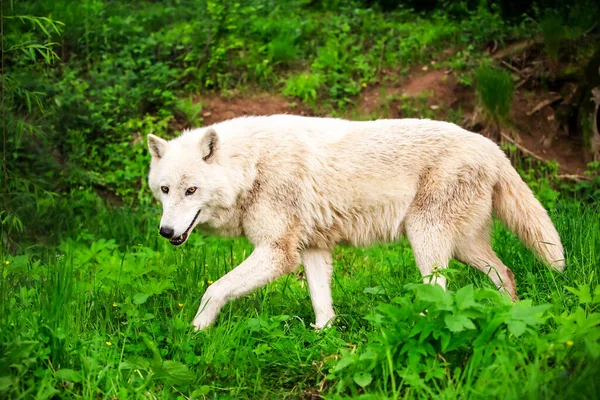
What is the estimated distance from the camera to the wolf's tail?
5344 mm

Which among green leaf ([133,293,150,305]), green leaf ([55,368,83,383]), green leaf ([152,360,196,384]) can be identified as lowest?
green leaf ([133,293,150,305])

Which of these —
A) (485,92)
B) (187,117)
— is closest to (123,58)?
(187,117)

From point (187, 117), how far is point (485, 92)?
4.12m

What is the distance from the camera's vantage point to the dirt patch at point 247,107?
10.4 metres

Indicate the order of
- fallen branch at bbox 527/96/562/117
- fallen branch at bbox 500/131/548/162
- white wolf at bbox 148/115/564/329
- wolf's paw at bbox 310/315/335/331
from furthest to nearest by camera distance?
1. fallen branch at bbox 527/96/562/117
2. fallen branch at bbox 500/131/548/162
3. white wolf at bbox 148/115/564/329
4. wolf's paw at bbox 310/315/335/331

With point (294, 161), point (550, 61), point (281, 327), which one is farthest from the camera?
point (550, 61)

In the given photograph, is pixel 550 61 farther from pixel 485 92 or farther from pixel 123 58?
pixel 123 58

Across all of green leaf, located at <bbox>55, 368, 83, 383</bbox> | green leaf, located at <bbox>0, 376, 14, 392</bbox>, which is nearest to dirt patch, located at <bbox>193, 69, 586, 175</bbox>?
green leaf, located at <bbox>55, 368, 83, 383</bbox>

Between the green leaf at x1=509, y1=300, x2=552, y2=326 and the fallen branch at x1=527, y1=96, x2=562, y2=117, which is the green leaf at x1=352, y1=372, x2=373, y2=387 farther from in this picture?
the fallen branch at x1=527, y1=96, x2=562, y2=117

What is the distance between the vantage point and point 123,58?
36.3ft

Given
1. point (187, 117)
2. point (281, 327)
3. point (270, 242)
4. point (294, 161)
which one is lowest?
point (187, 117)

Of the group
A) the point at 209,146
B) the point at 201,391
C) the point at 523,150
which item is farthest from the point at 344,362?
the point at 523,150

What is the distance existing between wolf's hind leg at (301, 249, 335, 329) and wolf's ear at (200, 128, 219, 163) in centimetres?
101

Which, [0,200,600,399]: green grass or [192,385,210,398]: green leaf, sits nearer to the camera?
[0,200,600,399]: green grass
